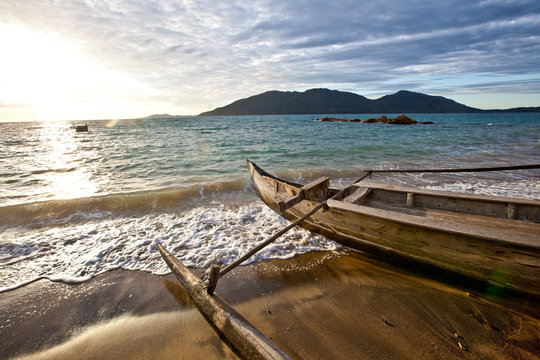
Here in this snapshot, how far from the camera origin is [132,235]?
18.7ft

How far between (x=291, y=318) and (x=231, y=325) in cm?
93

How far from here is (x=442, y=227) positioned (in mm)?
3232

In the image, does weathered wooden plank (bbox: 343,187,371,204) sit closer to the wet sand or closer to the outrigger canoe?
the outrigger canoe

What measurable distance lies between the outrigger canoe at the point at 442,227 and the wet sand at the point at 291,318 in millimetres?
490

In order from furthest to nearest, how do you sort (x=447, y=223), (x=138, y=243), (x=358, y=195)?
(x=138, y=243) → (x=358, y=195) → (x=447, y=223)

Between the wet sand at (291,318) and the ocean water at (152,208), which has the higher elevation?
the ocean water at (152,208)

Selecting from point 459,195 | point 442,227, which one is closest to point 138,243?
point 442,227

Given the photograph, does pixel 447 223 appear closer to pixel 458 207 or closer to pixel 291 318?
pixel 458 207

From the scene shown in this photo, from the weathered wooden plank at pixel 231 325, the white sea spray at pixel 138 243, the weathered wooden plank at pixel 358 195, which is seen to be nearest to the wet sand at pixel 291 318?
the weathered wooden plank at pixel 231 325

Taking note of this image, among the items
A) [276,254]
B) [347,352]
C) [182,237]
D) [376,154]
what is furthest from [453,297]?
[376,154]

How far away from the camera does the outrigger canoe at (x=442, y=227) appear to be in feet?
9.41

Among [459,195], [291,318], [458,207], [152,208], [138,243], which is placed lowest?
[291,318]

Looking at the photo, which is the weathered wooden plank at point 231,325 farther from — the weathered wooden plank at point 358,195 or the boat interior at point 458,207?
the weathered wooden plank at point 358,195

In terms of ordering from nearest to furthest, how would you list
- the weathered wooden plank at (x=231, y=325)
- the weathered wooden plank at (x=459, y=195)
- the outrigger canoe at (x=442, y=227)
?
the weathered wooden plank at (x=231, y=325)
the outrigger canoe at (x=442, y=227)
the weathered wooden plank at (x=459, y=195)
